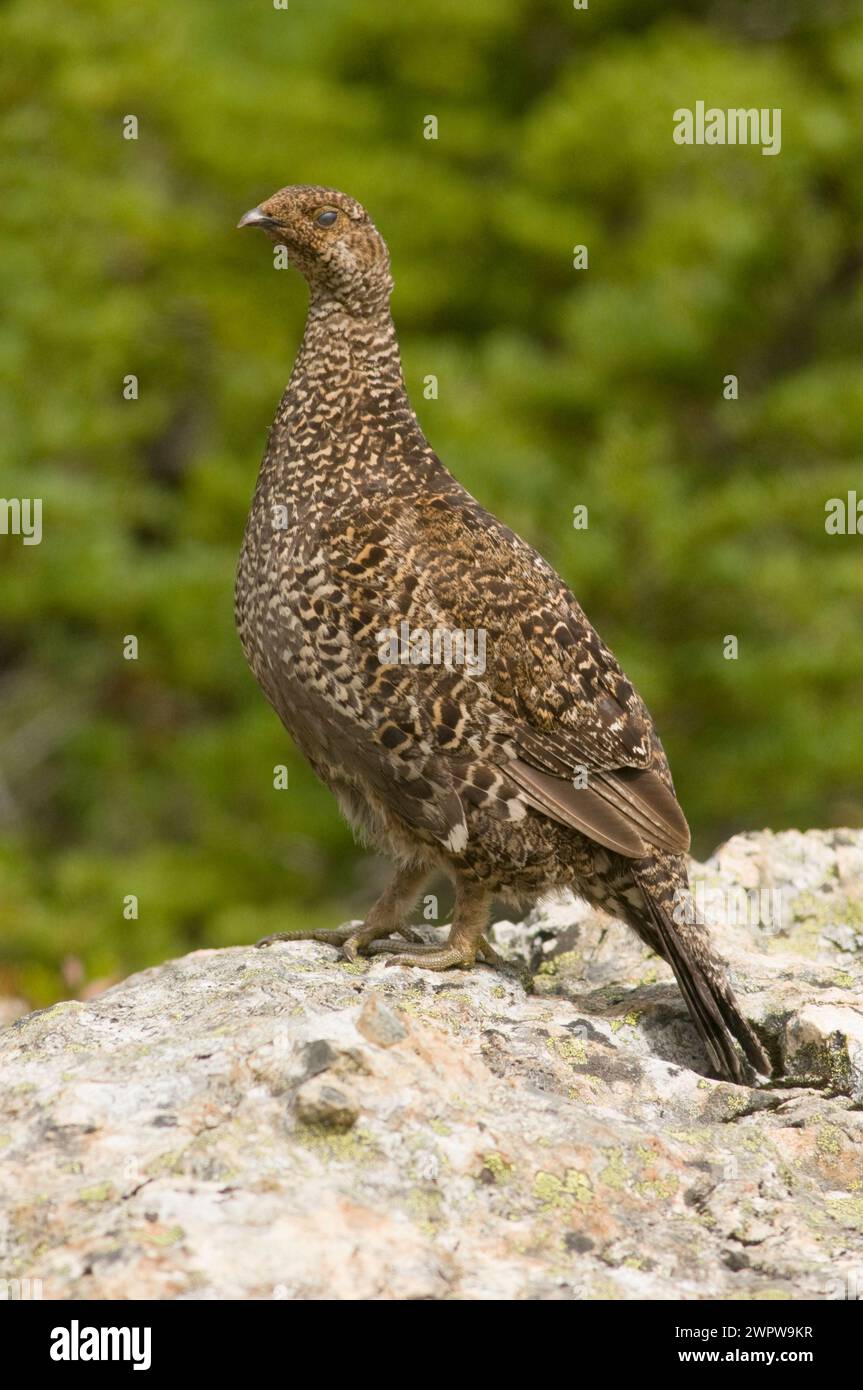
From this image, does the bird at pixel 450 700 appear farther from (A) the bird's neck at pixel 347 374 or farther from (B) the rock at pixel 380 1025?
(B) the rock at pixel 380 1025

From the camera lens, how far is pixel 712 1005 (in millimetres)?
4898

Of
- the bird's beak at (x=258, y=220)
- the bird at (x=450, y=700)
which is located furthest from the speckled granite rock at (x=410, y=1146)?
the bird's beak at (x=258, y=220)

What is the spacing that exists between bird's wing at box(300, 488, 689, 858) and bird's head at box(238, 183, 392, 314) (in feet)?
2.90

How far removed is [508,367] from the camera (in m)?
15.6

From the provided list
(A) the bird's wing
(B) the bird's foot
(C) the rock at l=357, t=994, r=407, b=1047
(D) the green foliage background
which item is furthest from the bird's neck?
(D) the green foliage background

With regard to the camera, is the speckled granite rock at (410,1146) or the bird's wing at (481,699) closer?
the speckled granite rock at (410,1146)

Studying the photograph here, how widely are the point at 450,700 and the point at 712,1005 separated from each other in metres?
1.20

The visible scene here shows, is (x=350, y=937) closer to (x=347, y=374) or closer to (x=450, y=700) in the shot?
(x=450, y=700)

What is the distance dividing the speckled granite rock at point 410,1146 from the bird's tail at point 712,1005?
108 mm

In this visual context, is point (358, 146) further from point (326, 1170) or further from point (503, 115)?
point (326, 1170)

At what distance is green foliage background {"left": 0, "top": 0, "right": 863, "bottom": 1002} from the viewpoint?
13203mm

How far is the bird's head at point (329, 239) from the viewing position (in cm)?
574

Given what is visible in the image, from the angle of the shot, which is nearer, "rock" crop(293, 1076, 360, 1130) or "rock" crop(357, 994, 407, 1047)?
"rock" crop(293, 1076, 360, 1130)

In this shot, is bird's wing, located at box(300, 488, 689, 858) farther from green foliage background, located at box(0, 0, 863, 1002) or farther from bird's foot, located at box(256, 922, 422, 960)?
green foliage background, located at box(0, 0, 863, 1002)
